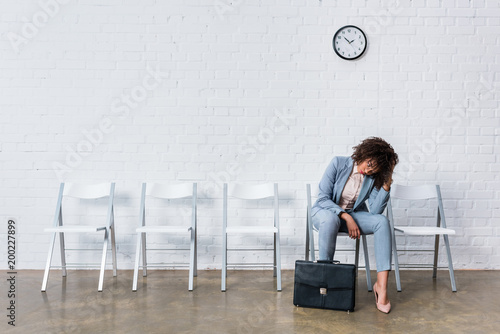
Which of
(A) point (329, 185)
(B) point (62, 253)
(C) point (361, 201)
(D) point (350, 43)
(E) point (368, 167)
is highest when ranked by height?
(D) point (350, 43)

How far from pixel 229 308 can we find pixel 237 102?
5.94ft

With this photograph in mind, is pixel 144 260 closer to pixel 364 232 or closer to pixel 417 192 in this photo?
pixel 364 232

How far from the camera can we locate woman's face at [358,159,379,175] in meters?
2.91

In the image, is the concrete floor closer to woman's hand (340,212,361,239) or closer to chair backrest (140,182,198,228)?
woman's hand (340,212,361,239)

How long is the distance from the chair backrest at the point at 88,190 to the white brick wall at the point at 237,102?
198 millimetres

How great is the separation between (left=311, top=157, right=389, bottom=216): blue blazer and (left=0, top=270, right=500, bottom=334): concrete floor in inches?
25.0

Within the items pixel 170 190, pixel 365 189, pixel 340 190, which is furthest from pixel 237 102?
pixel 365 189

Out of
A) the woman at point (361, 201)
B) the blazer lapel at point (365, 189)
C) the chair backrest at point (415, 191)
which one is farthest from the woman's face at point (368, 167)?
the chair backrest at point (415, 191)

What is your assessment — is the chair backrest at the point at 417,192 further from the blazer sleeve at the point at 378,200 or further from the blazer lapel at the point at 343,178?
the blazer lapel at the point at 343,178

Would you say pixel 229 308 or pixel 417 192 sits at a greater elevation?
pixel 417 192

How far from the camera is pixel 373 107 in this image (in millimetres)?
3850

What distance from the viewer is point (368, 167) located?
9.62ft

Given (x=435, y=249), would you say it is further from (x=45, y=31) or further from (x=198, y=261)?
(x=45, y=31)

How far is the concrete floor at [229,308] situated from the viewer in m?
2.41
